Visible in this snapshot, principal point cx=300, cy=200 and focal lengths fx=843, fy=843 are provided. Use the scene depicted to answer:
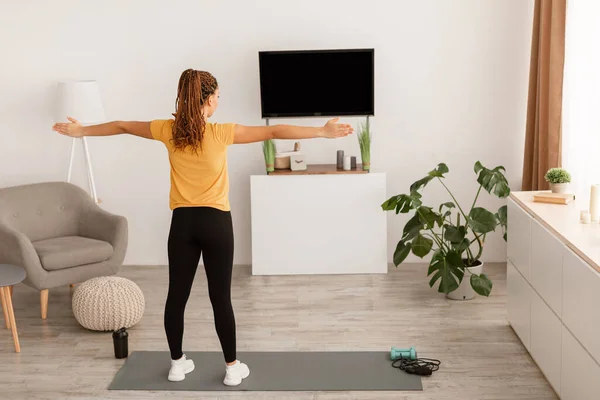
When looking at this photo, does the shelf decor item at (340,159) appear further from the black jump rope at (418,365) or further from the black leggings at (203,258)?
the black leggings at (203,258)

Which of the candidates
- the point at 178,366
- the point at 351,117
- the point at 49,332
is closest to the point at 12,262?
the point at 49,332

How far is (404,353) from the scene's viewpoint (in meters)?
4.46

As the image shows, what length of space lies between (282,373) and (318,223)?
1.93 meters

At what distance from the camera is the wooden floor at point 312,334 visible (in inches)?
164

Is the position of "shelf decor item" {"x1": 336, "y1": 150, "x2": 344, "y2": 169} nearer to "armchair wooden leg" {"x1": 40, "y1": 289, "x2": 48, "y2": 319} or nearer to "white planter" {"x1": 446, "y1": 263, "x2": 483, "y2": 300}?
"white planter" {"x1": 446, "y1": 263, "x2": 483, "y2": 300}

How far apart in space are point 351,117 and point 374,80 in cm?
34

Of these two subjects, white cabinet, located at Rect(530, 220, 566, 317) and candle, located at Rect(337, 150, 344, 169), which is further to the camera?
candle, located at Rect(337, 150, 344, 169)

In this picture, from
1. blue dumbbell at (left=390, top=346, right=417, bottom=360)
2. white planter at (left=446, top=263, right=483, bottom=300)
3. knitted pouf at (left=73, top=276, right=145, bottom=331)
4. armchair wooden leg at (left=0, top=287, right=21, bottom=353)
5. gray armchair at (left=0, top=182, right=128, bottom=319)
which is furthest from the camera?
white planter at (left=446, top=263, right=483, bottom=300)

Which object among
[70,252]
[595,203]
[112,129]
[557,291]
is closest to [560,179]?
[595,203]

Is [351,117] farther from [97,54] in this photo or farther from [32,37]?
[32,37]

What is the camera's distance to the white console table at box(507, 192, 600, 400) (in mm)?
3482

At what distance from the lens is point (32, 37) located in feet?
20.8

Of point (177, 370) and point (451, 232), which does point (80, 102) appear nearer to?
point (177, 370)

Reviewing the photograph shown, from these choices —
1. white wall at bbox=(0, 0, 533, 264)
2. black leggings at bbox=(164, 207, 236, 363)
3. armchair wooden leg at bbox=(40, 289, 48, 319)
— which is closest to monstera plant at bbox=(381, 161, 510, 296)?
white wall at bbox=(0, 0, 533, 264)
